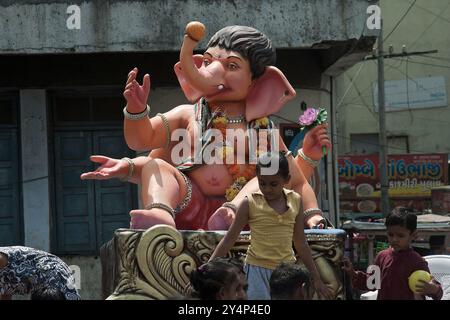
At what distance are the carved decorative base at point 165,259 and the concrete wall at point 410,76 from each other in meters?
21.2

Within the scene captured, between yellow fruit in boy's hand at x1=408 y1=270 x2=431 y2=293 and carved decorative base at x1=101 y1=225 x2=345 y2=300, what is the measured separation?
15.0 inches

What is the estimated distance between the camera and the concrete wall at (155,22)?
30.0 ft

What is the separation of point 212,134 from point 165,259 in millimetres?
971

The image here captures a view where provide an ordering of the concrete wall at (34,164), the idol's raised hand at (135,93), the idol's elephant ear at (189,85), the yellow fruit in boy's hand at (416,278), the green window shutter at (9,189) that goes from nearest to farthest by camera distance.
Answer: the yellow fruit in boy's hand at (416,278)
the idol's raised hand at (135,93)
the idol's elephant ear at (189,85)
the concrete wall at (34,164)
the green window shutter at (9,189)

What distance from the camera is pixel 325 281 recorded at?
4656mm

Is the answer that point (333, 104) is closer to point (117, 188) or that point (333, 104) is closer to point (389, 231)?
point (117, 188)

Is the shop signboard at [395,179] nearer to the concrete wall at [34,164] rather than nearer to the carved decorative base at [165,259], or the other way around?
the concrete wall at [34,164]

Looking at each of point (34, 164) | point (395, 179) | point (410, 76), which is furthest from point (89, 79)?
point (410, 76)

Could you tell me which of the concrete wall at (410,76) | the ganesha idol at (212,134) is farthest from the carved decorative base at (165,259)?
the concrete wall at (410,76)

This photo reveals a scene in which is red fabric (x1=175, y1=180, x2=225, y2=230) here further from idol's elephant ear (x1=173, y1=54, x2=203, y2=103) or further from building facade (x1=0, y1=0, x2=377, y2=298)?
building facade (x1=0, y1=0, x2=377, y2=298)

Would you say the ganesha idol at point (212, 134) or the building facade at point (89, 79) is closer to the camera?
the ganesha idol at point (212, 134)

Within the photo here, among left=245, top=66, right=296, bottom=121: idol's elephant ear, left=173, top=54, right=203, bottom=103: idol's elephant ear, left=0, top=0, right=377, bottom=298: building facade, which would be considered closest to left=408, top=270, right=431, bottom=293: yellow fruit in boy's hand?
left=245, top=66, right=296, bottom=121: idol's elephant ear

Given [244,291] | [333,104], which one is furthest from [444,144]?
[244,291]

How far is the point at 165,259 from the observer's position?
4.60 metres
